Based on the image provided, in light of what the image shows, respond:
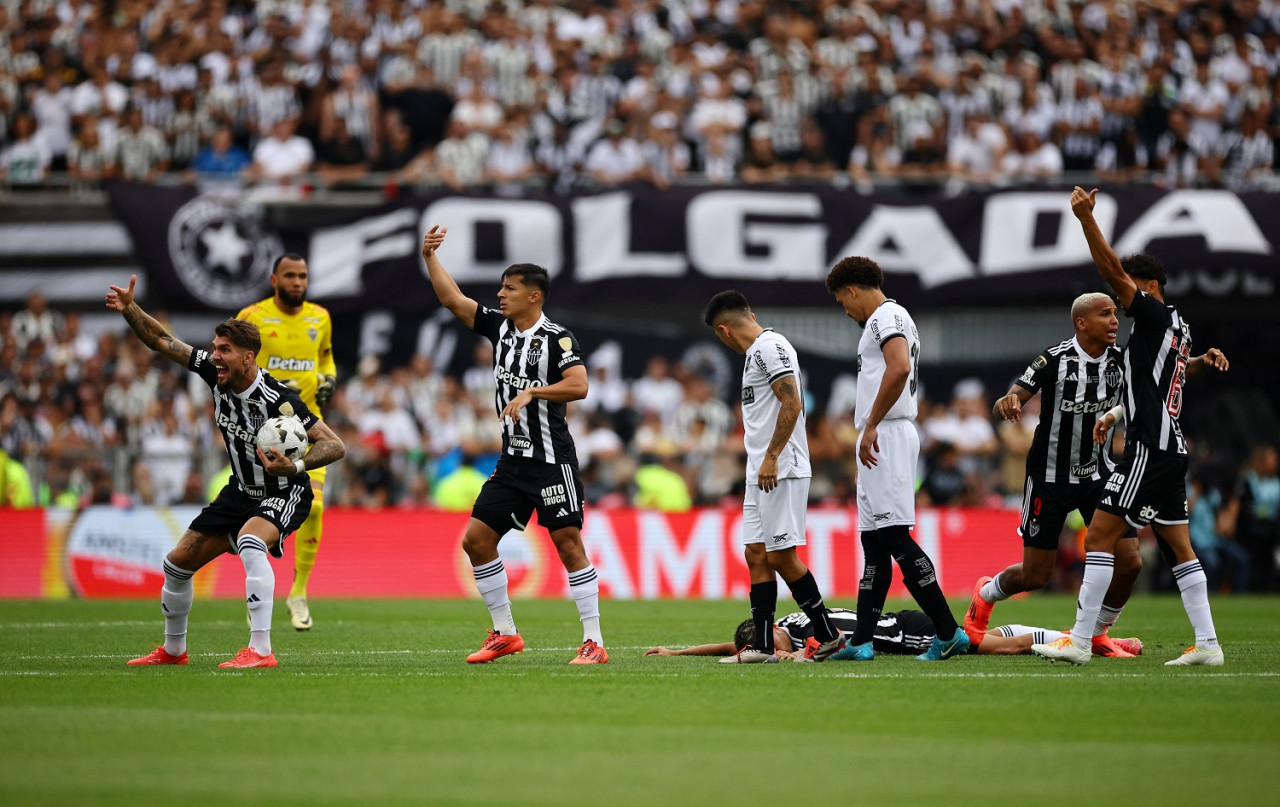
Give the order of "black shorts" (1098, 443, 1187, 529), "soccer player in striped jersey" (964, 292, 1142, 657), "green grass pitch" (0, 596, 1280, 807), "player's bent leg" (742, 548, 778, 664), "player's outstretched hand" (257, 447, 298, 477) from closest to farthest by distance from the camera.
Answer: "green grass pitch" (0, 596, 1280, 807), "player's outstretched hand" (257, 447, 298, 477), "black shorts" (1098, 443, 1187, 529), "player's bent leg" (742, 548, 778, 664), "soccer player in striped jersey" (964, 292, 1142, 657)

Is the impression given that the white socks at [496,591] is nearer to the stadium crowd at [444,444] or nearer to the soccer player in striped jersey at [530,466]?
the soccer player in striped jersey at [530,466]

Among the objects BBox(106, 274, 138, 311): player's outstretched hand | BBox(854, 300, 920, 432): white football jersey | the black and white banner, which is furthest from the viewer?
the black and white banner

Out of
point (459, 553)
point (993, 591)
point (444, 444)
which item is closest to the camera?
point (993, 591)

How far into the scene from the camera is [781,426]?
9.73m

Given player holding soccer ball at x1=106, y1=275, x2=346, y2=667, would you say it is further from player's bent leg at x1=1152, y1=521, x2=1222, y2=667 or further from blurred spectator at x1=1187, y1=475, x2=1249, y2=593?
blurred spectator at x1=1187, y1=475, x2=1249, y2=593

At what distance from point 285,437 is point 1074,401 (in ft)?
16.7

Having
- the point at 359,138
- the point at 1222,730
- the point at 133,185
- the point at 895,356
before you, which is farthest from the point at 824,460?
the point at 1222,730

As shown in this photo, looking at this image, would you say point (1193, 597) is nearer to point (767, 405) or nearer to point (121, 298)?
point (767, 405)

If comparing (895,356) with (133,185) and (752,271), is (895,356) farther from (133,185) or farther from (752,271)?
(133,185)

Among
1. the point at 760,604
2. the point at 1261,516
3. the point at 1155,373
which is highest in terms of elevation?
the point at 1155,373

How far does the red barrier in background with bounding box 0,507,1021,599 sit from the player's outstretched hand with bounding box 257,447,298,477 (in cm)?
916

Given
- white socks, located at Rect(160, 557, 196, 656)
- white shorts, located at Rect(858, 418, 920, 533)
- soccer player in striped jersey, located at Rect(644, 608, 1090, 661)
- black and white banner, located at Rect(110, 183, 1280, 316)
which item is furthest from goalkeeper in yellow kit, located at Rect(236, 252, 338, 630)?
black and white banner, located at Rect(110, 183, 1280, 316)

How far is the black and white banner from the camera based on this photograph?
21.8 meters

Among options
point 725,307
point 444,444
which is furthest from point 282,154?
point 725,307
